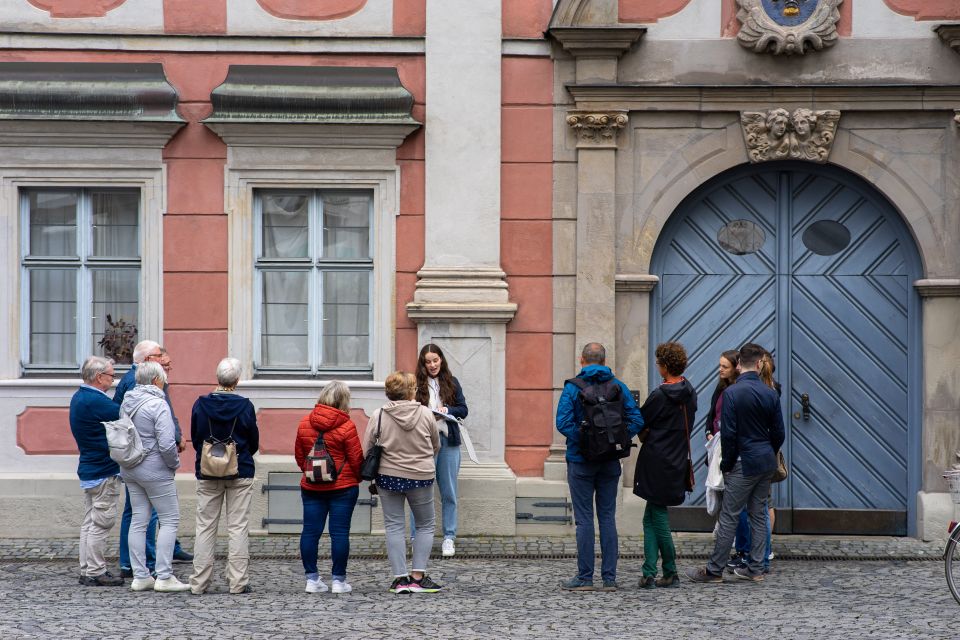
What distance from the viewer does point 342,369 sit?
440 inches

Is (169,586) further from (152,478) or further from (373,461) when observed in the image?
(373,461)

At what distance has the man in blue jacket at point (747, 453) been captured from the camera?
29.1 ft

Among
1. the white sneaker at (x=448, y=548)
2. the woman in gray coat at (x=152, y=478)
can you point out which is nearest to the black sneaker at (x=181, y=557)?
the woman in gray coat at (x=152, y=478)

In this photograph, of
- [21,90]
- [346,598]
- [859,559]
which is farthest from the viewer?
[21,90]

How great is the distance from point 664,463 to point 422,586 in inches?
68.8

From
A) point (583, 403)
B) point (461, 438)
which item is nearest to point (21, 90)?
point (461, 438)

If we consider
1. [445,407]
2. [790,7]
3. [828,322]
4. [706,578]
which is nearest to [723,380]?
[706,578]

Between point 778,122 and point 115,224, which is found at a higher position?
point 778,122

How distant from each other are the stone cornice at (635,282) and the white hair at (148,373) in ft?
12.4

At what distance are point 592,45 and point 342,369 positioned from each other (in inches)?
130

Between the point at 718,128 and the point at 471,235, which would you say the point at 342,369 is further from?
the point at 718,128

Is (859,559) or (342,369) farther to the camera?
(342,369)

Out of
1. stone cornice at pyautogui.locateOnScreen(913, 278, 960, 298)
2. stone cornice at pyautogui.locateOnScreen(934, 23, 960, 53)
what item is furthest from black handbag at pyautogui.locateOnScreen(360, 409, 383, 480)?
stone cornice at pyautogui.locateOnScreen(934, 23, 960, 53)

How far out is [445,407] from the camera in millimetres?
10297
